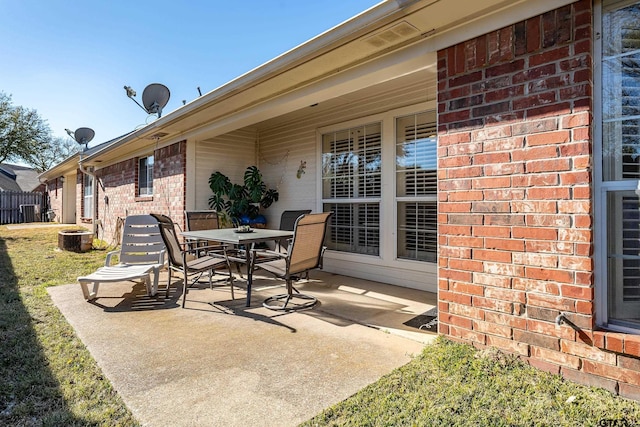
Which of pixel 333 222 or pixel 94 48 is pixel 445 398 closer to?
pixel 333 222


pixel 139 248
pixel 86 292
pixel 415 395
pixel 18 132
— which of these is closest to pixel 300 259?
pixel 415 395

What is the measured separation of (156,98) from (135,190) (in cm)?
260

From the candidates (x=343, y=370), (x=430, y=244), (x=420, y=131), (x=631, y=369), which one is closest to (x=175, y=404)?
(x=343, y=370)

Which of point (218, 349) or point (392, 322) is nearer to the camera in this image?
point (218, 349)

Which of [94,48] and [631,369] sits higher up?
[94,48]

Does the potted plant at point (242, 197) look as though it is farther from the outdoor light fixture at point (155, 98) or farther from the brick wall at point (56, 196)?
the brick wall at point (56, 196)

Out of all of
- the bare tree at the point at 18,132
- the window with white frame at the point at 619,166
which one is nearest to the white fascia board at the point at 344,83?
the window with white frame at the point at 619,166

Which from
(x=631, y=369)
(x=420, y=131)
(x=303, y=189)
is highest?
(x=420, y=131)

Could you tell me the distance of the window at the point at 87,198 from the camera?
1335 cm

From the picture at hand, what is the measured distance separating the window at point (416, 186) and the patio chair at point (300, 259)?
1.38 metres

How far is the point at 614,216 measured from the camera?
208cm

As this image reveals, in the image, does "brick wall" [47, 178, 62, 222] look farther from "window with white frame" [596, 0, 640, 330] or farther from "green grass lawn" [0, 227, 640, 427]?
"window with white frame" [596, 0, 640, 330]

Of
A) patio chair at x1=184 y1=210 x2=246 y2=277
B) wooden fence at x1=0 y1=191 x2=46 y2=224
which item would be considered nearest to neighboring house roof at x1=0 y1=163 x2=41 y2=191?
wooden fence at x1=0 y1=191 x2=46 y2=224

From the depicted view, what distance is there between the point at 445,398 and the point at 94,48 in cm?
1049
